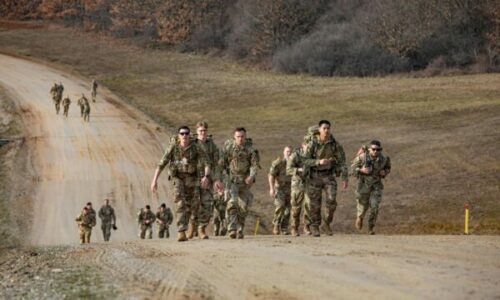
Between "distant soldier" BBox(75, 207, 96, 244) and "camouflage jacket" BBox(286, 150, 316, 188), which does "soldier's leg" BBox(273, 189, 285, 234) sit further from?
"distant soldier" BBox(75, 207, 96, 244)

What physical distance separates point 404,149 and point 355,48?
102ft

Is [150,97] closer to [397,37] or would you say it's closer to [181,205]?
[397,37]

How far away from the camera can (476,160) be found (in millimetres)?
34531

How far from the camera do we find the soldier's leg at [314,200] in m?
17.5

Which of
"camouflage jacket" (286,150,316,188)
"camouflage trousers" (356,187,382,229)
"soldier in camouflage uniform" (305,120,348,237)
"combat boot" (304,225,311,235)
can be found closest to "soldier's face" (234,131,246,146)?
"camouflage jacket" (286,150,316,188)

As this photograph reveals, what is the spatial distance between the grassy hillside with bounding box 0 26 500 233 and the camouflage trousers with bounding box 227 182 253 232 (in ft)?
29.1

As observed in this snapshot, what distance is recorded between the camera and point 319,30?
7694 cm

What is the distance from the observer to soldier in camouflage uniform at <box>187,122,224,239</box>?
664 inches

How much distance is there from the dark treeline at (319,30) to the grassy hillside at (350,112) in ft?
9.03

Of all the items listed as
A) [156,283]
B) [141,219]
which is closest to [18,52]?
[141,219]

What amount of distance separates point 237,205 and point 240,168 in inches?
27.7

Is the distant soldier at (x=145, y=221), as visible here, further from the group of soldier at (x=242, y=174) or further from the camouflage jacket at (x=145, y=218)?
the group of soldier at (x=242, y=174)

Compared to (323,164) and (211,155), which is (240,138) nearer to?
(211,155)

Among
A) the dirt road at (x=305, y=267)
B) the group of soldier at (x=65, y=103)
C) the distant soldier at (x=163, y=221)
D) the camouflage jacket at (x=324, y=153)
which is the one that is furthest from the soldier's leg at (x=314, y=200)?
the group of soldier at (x=65, y=103)
